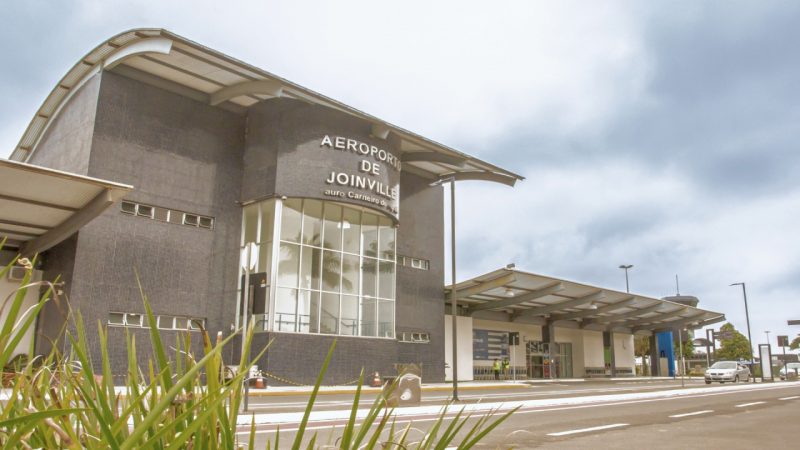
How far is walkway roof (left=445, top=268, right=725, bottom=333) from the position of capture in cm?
3638

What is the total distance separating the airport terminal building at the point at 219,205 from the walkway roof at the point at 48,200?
0.08m

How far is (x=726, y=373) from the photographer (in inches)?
1656

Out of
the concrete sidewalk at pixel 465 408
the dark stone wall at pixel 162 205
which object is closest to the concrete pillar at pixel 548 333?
the concrete sidewalk at pixel 465 408

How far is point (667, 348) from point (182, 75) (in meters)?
53.0

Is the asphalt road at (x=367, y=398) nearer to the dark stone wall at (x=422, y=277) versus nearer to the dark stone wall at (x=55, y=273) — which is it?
the dark stone wall at (x=422, y=277)

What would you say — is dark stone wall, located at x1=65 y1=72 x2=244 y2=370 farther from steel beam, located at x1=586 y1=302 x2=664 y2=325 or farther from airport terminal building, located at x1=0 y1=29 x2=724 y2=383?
steel beam, located at x1=586 y1=302 x2=664 y2=325

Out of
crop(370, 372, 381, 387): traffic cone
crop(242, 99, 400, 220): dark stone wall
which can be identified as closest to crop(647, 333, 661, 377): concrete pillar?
crop(370, 372, 381, 387): traffic cone

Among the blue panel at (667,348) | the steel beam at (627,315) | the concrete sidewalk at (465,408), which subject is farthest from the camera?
the blue panel at (667,348)

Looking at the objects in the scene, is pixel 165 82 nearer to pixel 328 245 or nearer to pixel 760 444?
pixel 328 245

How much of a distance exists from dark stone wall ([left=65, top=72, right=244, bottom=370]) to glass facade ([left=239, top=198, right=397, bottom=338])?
1603 mm

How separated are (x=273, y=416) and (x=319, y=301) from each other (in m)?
15.2

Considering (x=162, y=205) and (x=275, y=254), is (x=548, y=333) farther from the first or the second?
(x=162, y=205)

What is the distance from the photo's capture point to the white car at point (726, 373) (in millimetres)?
41688

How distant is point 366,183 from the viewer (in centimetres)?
2861
